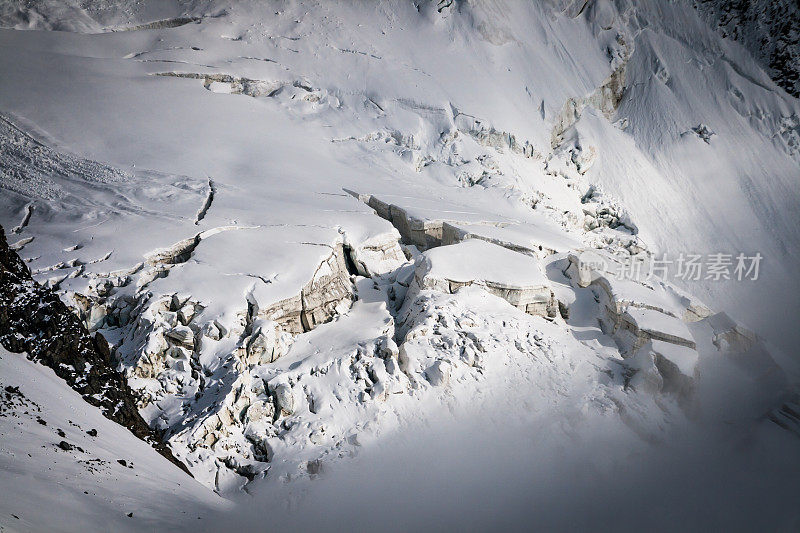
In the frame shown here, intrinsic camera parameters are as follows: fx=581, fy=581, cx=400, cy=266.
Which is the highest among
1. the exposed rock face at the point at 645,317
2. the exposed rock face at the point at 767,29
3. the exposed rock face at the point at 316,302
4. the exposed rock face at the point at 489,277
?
the exposed rock face at the point at 767,29

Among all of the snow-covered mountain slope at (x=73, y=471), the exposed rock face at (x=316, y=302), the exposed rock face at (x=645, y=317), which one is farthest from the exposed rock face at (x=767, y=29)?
the snow-covered mountain slope at (x=73, y=471)

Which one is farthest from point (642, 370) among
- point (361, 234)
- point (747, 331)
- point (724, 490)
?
point (361, 234)

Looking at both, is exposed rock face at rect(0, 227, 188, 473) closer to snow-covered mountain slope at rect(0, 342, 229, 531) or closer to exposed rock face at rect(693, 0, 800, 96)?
snow-covered mountain slope at rect(0, 342, 229, 531)

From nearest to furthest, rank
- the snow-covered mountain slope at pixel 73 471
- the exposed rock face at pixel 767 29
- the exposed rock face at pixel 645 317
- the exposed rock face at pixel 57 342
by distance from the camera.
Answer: the snow-covered mountain slope at pixel 73 471 → the exposed rock face at pixel 57 342 → the exposed rock face at pixel 645 317 → the exposed rock face at pixel 767 29

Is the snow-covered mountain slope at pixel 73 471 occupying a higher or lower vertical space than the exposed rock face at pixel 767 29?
lower

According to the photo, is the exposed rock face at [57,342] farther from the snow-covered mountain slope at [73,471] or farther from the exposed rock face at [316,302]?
the exposed rock face at [316,302]

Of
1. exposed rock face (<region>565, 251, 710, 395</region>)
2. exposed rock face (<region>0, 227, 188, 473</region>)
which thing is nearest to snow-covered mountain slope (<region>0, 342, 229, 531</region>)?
exposed rock face (<region>0, 227, 188, 473</region>)

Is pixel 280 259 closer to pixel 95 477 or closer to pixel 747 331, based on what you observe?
pixel 95 477
